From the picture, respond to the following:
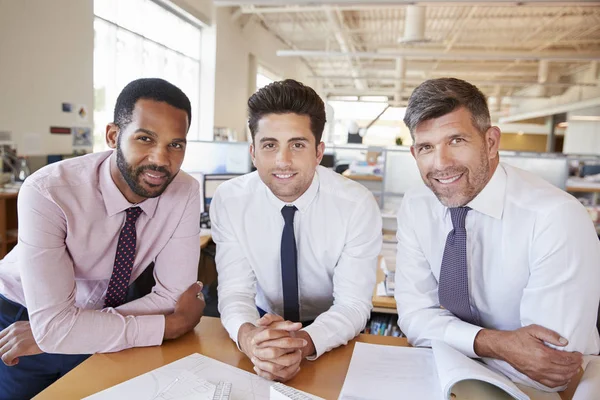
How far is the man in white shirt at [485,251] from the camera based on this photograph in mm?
1240

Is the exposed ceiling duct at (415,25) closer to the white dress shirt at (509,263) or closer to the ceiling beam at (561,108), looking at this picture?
the white dress shirt at (509,263)

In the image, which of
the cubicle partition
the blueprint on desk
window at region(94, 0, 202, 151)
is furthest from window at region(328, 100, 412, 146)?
the blueprint on desk

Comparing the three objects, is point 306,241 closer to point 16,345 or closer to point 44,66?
point 16,345

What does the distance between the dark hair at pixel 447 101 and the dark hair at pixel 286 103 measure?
0.35 m

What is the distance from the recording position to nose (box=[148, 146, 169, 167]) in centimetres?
146

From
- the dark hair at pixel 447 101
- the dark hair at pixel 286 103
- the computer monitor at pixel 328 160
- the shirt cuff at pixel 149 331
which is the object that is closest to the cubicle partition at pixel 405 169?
the computer monitor at pixel 328 160

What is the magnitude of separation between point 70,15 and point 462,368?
4.90 metres

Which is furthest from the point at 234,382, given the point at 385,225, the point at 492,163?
the point at 385,225

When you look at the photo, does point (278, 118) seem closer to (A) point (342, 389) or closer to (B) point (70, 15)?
(A) point (342, 389)

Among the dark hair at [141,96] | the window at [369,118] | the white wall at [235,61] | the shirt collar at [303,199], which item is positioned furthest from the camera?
the window at [369,118]

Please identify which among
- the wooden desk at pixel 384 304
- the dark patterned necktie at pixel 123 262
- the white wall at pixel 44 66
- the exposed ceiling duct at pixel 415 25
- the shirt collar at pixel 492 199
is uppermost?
the exposed ceiling duct at pixel 415 25

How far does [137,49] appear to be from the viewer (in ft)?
20.3

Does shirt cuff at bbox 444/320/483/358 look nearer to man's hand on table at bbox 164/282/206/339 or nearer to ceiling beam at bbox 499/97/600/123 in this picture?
man's hand on table at bbox 164/282/206/339

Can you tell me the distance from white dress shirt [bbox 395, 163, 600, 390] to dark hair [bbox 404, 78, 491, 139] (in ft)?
0.62
